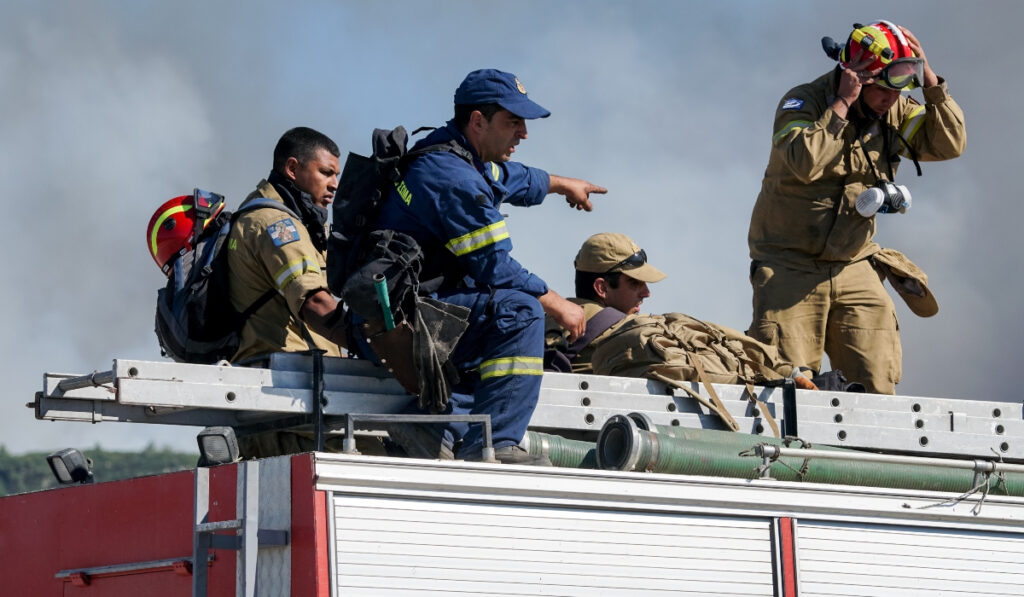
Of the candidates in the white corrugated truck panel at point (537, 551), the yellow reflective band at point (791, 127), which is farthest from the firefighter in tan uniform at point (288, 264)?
the yellow reflective band at point (791, 127)

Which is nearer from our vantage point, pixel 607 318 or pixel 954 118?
pixel 607 318

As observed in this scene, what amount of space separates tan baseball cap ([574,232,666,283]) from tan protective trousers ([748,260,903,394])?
96cm

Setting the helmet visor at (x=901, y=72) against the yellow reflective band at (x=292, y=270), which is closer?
the yellow reflective band at (x=292, y=270)

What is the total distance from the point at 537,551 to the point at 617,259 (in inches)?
112

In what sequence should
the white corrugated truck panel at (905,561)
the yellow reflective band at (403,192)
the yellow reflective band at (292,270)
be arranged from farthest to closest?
the yellow reflective band at (292,270) → the yellow reflective band at (403,192) → the white corrugated truck panel at (905,561)

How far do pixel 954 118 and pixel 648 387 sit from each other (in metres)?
2.73

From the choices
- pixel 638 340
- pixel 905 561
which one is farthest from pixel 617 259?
pixel 905 561

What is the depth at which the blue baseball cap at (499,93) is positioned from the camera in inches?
216

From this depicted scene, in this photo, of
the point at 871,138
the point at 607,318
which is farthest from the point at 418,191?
the point at 871,138

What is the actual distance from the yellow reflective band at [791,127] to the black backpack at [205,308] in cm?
247

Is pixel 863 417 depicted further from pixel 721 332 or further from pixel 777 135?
pixel 777 135

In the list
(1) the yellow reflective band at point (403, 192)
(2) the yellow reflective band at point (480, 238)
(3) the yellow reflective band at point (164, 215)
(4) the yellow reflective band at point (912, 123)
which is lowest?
(2) the yellow reflective band at point (480, 238)

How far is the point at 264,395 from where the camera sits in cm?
503

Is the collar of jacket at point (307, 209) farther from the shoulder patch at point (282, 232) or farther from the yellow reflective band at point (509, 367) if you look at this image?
the yellow reflective band at point (509, 367)
